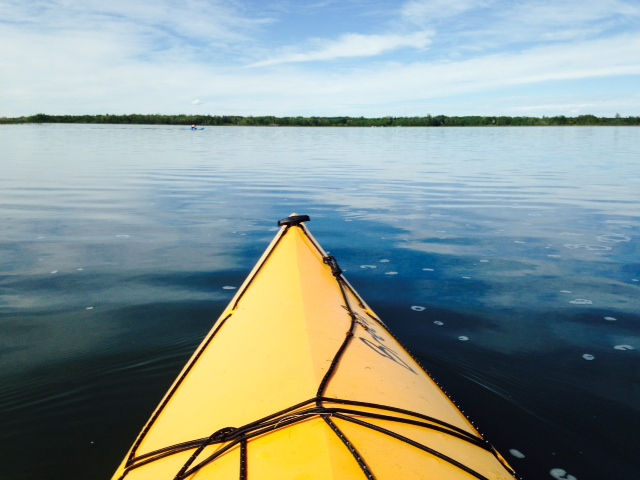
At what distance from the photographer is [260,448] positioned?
2414mm

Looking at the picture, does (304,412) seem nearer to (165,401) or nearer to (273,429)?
(273,429)

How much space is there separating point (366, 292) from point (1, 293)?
16.4 feet

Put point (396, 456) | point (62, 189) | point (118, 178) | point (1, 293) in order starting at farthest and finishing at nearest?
A: point (118, 178), point (62, 189), point (1, 293), point (396, 456)

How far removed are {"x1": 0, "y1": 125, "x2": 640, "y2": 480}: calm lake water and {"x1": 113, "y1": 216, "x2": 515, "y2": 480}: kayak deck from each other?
92 centimetres

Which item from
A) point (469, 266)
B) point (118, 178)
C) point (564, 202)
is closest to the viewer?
point (469, 266)

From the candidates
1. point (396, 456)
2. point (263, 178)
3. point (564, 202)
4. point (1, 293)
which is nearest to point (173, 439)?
point (396, 456)

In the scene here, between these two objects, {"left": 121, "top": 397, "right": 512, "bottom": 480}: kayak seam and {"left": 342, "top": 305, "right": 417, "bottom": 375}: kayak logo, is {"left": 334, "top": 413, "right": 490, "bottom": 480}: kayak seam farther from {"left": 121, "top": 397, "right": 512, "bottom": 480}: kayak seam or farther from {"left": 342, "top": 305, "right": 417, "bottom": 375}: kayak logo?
{"left": 342, "top": 305, "right": 417, "bottom": 375}: kayak logo

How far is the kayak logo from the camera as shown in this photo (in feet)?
11.7

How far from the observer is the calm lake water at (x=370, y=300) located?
3906 mm

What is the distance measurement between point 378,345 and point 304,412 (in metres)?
1.28

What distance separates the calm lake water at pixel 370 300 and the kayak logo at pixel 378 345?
40.0 inches

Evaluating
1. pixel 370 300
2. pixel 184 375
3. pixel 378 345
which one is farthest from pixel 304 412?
pixel 370 300

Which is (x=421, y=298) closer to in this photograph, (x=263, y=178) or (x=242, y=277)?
(x=242, y=277)

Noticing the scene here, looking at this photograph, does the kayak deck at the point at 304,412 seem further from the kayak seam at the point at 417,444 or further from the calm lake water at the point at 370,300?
the calm lake water at the point at 370,300
